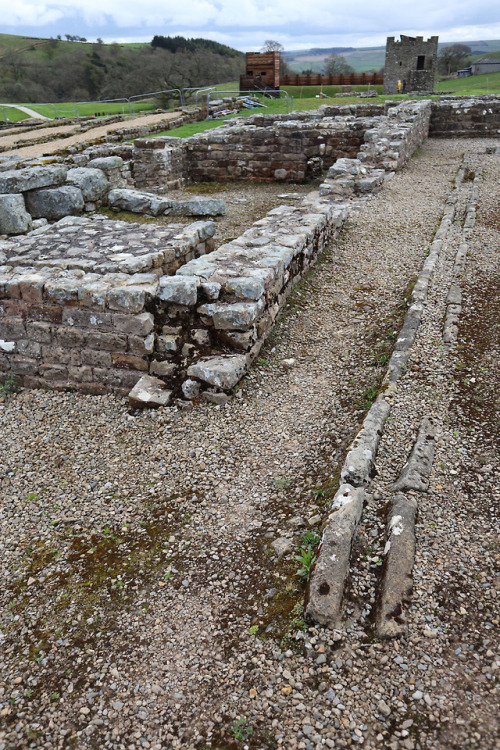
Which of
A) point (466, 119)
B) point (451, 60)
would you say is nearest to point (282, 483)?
point (466, 119)

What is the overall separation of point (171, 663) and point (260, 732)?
673 millimetres

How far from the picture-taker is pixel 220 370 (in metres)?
5.25

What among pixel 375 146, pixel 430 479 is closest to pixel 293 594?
pixel 430 479

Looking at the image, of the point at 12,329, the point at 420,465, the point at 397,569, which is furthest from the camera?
the point at 12,329

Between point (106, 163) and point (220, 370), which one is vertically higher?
point (106, 163)

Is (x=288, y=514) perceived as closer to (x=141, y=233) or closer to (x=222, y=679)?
(x=222, y=679)

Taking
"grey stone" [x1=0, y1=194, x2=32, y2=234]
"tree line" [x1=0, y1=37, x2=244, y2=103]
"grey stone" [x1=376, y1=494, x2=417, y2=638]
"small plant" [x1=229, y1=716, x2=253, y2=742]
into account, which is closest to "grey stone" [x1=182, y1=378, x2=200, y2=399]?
"grey stone" [x1=376, y1=494, x2=417, y2=638]

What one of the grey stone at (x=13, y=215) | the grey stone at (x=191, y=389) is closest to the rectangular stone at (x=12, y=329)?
the grey stone at (x=191, y=389)

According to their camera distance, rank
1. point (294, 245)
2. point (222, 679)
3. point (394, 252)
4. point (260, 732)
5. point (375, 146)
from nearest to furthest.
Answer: point (260, 732) < point (222, 679) < point (294, 245) < point (394, 252) < point (375, 146)

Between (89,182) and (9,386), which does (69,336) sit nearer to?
(9,386)

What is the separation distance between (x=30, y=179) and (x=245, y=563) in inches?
387

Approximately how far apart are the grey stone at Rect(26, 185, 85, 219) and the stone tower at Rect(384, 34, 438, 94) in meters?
32.9

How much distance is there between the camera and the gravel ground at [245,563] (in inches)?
104

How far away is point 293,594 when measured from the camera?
10.5 feet
